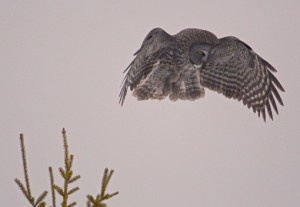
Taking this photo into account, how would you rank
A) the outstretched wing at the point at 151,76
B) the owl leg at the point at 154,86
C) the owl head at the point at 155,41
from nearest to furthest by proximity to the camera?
the owl head at the point at 155,41 → the outstretched wing at the point at 151,76 → the owl leg at the point at 154,86

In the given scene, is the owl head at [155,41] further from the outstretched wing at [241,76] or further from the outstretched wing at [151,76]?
the outstretched wing at [241,76]

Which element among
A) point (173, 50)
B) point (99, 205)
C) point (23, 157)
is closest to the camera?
point (23, 157)

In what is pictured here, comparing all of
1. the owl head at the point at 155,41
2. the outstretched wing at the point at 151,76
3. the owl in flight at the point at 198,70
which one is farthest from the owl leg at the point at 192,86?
the owl head at the point at 155,41

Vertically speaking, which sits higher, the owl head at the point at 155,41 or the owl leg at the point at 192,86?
the owl head at the point at 155,41

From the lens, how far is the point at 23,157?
Answer: 3654 mm

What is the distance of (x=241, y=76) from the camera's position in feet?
42.9

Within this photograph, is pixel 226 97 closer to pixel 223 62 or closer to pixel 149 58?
pixel 223 62

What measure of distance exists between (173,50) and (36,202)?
918cm

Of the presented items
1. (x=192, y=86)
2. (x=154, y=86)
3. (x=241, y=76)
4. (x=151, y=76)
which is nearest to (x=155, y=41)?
(x=151, y=76)

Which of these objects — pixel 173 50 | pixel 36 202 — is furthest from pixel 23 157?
pixel 173 50

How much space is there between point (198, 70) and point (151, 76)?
1.09 m

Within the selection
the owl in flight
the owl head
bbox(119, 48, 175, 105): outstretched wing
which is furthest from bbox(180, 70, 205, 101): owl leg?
the owl head

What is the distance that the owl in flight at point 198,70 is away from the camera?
1269 cm

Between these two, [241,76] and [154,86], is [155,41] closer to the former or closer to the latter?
[154,86]
